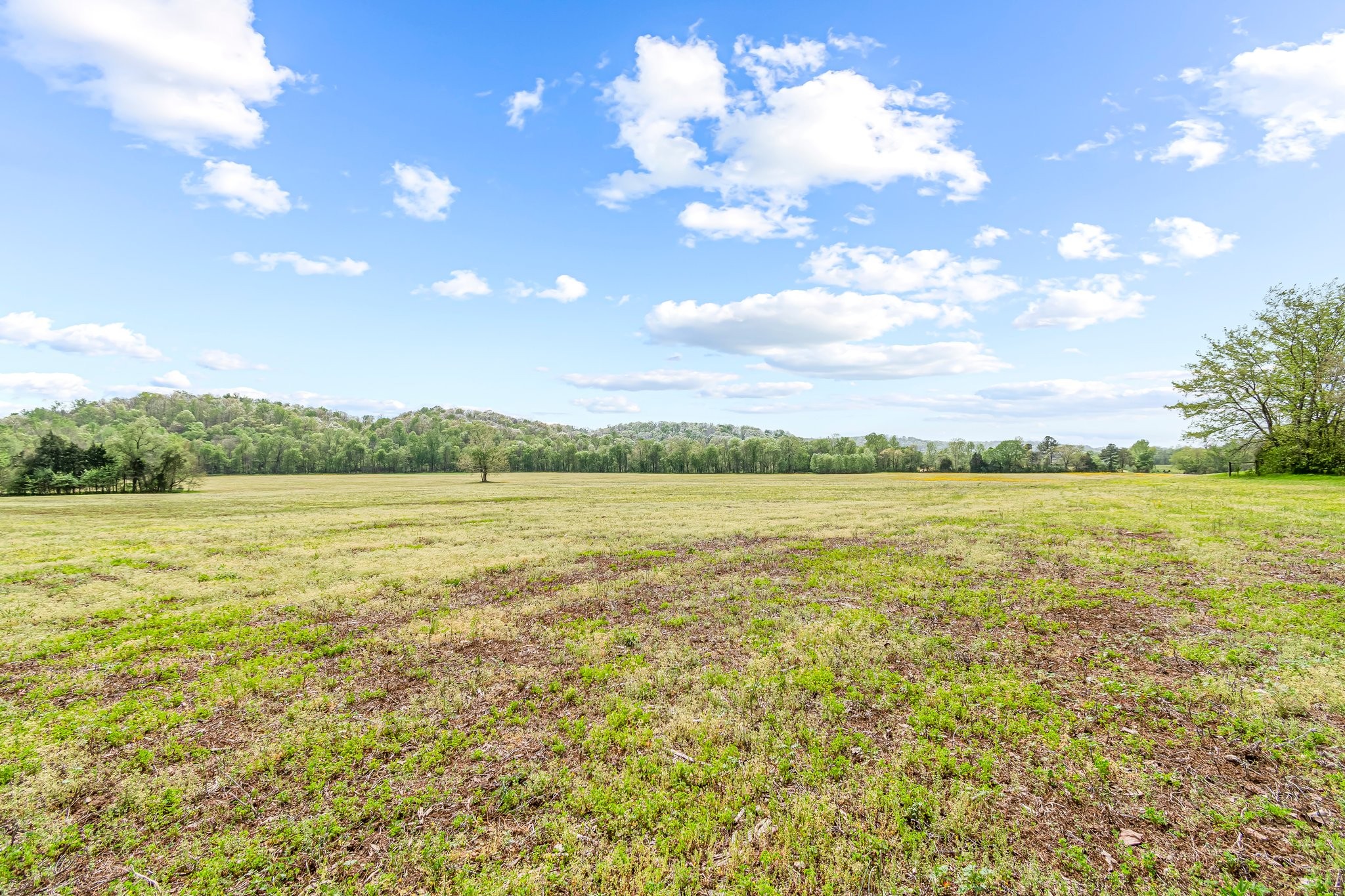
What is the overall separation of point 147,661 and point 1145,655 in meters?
17.7

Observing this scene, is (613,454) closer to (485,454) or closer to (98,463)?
(485,454)

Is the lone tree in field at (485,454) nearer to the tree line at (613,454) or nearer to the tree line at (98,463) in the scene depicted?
the tree line at (613,454)

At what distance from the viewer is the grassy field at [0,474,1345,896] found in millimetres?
4598

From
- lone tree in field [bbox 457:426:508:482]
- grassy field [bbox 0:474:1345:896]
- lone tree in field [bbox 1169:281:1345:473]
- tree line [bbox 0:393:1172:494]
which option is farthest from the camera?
tree line [bbox 0:393:1172:494]

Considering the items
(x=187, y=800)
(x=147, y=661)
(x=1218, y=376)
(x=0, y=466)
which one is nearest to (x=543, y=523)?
(x=147, y=661)

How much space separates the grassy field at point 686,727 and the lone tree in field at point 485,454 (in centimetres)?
6020

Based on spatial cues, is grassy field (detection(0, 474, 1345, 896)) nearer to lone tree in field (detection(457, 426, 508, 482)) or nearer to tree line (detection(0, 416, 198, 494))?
tree line (detection(0, 416, 198, 494))

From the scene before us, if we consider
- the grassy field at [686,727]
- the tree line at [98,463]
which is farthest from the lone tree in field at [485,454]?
the grassy field at [686,727]

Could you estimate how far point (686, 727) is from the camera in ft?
22.1

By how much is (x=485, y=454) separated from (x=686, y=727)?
74.0m

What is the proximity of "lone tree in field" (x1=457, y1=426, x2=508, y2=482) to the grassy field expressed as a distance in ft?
197

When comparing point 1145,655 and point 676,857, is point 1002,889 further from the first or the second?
point 1145,655

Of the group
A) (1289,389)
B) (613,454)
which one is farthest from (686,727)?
(613,454)

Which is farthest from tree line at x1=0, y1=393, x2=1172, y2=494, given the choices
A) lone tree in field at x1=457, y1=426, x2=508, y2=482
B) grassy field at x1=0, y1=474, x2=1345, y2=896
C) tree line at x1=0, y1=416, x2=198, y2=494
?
grassy field at x1=0, y1=474, x2=1345, y2=896
